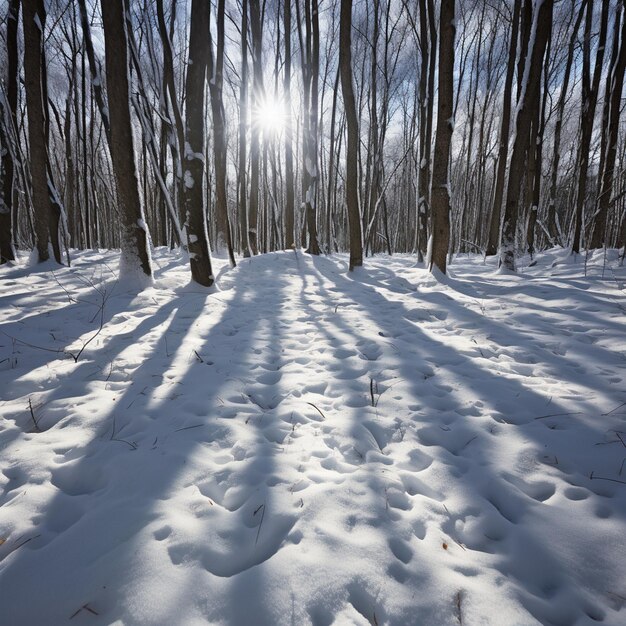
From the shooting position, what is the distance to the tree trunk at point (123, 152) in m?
4.44

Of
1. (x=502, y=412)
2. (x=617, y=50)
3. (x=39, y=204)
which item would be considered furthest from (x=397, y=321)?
(x=617, y=50)

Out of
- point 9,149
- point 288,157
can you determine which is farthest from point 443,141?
point 9,149

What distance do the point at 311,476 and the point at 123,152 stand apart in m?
5.23

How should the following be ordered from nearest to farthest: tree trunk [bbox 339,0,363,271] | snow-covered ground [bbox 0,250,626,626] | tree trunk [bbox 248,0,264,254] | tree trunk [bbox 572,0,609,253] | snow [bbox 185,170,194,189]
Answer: snow-covered ground [bbox 0,250,626,626] < snow [bbox 185,170,194,189] < tree trunk [bbox 339,0,363,271] < tree trunk [bbox 572,0,609,253] < tree trunk [bbox 248,0,264,254]

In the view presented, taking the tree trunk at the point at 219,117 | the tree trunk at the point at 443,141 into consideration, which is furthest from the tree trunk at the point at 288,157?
the tree trunk at the point at 443,141

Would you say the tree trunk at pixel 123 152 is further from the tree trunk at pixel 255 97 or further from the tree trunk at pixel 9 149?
the tree trunk at pixel 255 97

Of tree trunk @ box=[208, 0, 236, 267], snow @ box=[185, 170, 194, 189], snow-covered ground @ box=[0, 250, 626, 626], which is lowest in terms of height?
snow-covered ground @ box=[0, 250, 626, 626]

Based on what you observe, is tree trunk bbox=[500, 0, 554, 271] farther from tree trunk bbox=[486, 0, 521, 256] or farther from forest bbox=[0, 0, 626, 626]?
tree trunk bbox=[486, 0, 521, 256]

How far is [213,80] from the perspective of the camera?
25.0ft

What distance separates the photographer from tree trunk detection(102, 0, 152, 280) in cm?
444

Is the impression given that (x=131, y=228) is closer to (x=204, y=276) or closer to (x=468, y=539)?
(x=204, y=276)

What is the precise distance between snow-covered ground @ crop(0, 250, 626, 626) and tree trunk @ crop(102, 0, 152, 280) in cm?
165

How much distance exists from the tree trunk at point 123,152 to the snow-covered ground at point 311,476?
1652 millimetres

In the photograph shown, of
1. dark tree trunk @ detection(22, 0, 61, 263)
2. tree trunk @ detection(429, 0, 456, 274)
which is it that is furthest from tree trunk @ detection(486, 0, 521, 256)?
dark tree trunk @ detection(22, 0, 61, 263)
